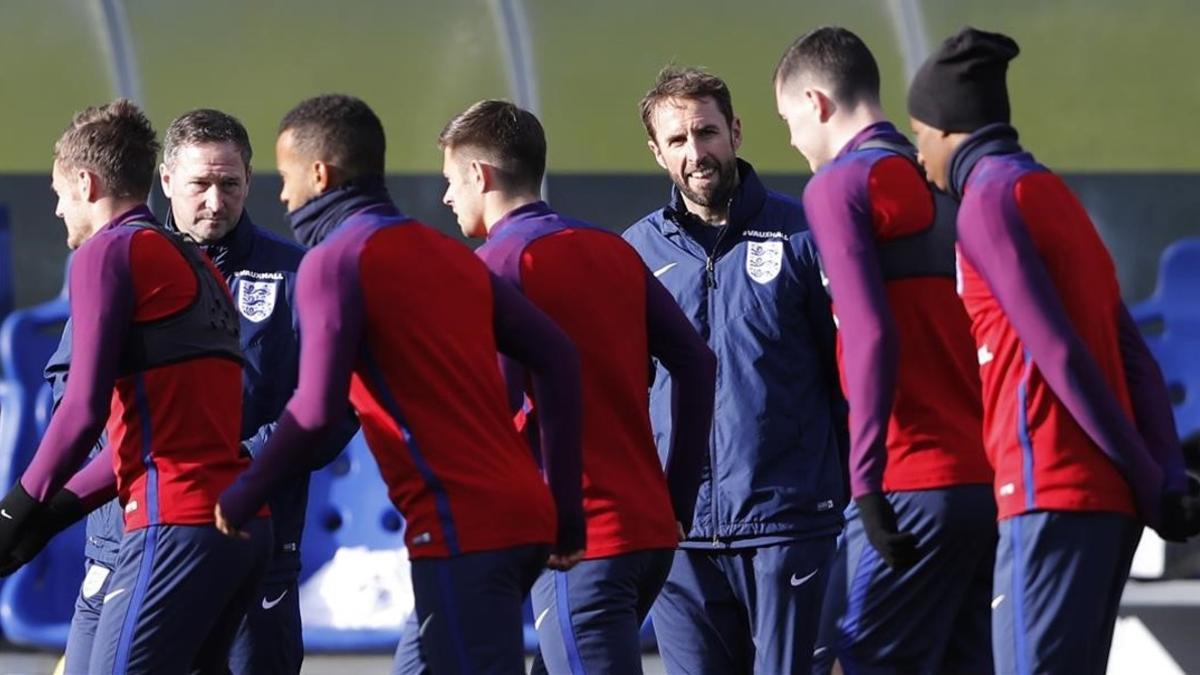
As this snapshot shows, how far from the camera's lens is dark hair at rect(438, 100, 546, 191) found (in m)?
4.89

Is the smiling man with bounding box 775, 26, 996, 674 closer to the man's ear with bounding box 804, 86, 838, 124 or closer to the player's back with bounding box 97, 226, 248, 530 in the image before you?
the man's ear with bounding box 804, 86, 838, 124

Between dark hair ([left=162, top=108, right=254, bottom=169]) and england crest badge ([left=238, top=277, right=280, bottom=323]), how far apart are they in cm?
35

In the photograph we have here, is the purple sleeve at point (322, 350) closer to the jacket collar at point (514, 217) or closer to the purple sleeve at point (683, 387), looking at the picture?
the jacket collar at point (514, 217)

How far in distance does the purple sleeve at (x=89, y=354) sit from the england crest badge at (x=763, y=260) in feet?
5.64

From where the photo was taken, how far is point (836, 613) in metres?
4.93

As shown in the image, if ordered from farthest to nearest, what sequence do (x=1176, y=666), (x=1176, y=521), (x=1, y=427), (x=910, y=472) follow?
(x=1, y=427), (x=1176, y=666), (x=910, y=472), (x=1176, y=521)

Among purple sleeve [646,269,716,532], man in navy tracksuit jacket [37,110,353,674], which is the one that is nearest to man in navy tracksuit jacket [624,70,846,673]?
purple sleeve [646,269,716,532]

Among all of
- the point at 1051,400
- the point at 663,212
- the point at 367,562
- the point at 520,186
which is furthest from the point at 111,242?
the point at 367,562

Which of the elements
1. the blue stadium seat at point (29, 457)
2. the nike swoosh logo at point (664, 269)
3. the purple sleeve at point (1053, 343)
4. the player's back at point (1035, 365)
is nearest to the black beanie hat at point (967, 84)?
the player's back at point (1035, 365)

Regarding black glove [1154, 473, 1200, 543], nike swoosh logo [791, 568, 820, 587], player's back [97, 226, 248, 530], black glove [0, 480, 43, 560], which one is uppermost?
player's back [97, 226, 248, 530]

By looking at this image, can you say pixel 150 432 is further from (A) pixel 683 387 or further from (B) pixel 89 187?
(A) pixel 683 387

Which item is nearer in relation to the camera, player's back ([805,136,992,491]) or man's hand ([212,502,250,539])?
man's hand ([212,502,250,539])

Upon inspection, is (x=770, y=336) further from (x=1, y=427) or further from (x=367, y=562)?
(x=1, y=427)

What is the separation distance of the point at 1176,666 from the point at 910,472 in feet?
13.6
